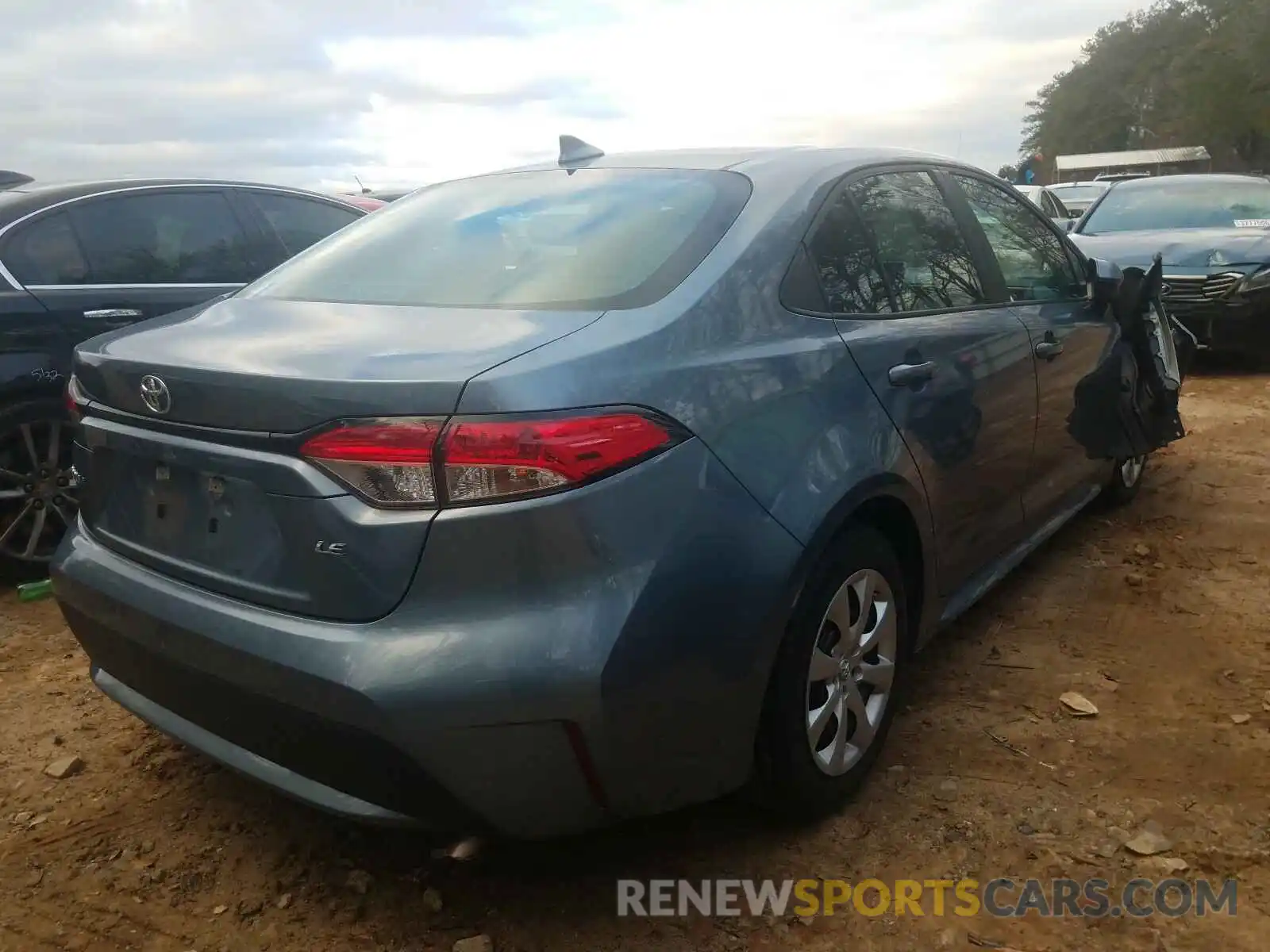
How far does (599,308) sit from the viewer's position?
2.14m

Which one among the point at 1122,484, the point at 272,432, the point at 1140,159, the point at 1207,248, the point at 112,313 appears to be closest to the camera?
the point at 272,432

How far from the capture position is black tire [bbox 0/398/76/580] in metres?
4.07

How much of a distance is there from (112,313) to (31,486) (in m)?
0.75

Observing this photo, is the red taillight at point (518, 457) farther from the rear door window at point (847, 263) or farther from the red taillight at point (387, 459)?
the rear door window at point (847, 263)

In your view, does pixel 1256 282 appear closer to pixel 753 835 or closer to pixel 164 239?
pixel 753 835

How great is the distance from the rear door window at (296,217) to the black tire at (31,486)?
1.35 metres

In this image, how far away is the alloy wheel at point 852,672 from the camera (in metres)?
2.42

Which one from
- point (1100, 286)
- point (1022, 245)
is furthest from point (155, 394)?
point (1100, 286)

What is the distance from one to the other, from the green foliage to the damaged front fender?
44266 mm

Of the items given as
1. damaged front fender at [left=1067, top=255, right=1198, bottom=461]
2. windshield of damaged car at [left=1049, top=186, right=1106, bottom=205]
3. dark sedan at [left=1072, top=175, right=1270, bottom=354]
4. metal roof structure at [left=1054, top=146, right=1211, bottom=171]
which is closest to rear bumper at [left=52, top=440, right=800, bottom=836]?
damaged front fender at [left=1067, top=255, right=1198, bottom=461]

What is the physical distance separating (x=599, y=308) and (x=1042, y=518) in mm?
2307

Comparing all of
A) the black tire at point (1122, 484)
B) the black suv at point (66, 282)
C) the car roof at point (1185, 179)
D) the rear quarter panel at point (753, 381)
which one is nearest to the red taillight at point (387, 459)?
the rear quarter panel at point (753, 381)

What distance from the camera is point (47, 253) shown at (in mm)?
4184

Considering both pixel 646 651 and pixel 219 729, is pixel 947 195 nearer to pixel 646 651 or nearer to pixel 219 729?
pixel 646 651
